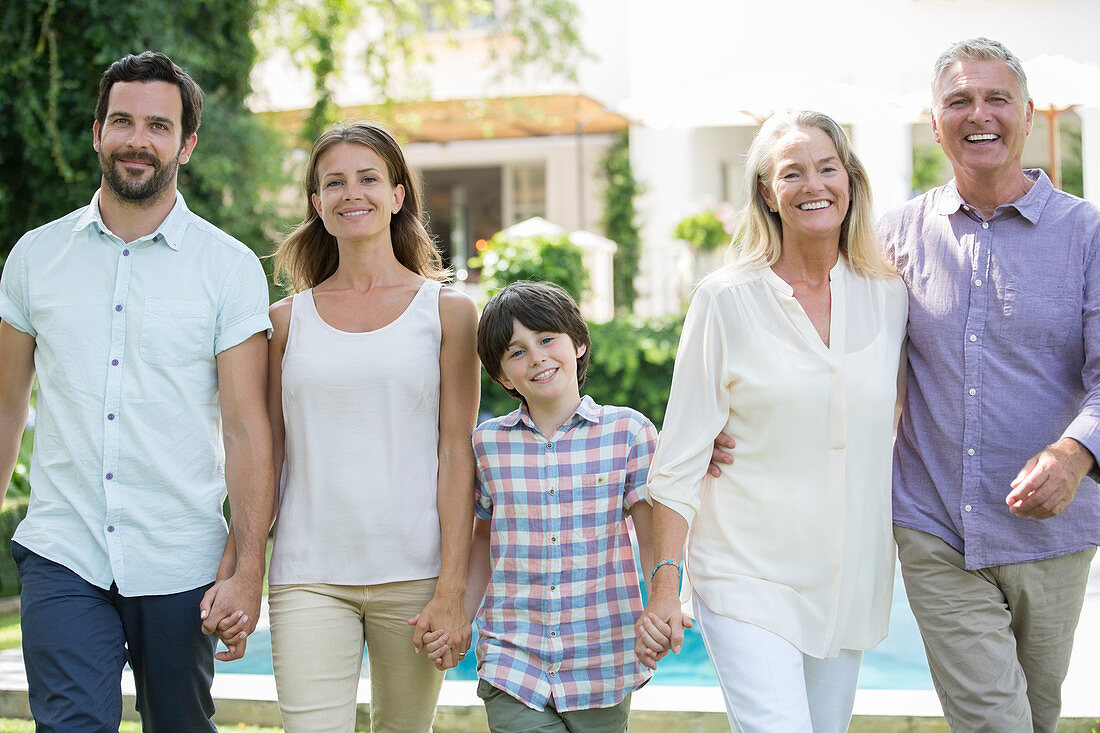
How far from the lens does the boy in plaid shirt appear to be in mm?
2801

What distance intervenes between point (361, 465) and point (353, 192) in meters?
0.73

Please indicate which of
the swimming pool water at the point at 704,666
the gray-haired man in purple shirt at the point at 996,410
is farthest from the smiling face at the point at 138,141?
the swimming pool water at the point at 704,666

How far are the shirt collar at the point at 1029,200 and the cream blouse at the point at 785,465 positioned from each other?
44 cm

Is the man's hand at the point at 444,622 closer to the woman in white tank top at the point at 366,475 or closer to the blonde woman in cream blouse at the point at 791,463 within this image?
the woman in white tank top at the point at 366,475

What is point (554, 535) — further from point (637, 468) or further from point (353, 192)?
point (353, 192)

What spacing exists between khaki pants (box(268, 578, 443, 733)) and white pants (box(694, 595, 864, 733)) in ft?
2.51

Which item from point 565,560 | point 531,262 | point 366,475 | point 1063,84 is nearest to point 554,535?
point 565,560

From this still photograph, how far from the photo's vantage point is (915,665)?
6.91 m

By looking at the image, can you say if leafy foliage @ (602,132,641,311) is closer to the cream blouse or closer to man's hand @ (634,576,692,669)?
the cream blouse

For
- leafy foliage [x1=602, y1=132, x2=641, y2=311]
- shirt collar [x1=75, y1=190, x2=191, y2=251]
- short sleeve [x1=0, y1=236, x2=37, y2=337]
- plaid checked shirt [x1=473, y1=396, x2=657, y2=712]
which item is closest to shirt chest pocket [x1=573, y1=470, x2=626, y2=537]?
plaid checked shirt [x1=473, y1=396, x2=657, y2=712]

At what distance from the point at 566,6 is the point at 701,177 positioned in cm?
310

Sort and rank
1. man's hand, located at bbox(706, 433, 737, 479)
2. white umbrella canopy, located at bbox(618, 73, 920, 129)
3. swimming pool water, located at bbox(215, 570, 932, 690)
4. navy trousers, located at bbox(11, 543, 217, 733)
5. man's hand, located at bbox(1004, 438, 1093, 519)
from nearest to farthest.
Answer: man's hand, located at bbox(1004, 438, 1093, 519)
navy trousers, located at bbox(11, 543, 217, 733)
man's hand, located at bbox(706, 433, 737, 479)
swimming pool water, located at bbox(215, 570, 932, 690)
white umbrella canopy, located at bbox(618, 73, 920, 129)

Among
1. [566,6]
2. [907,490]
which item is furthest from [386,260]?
[566,6]

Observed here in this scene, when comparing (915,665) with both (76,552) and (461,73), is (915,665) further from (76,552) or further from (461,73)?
(461,73)
